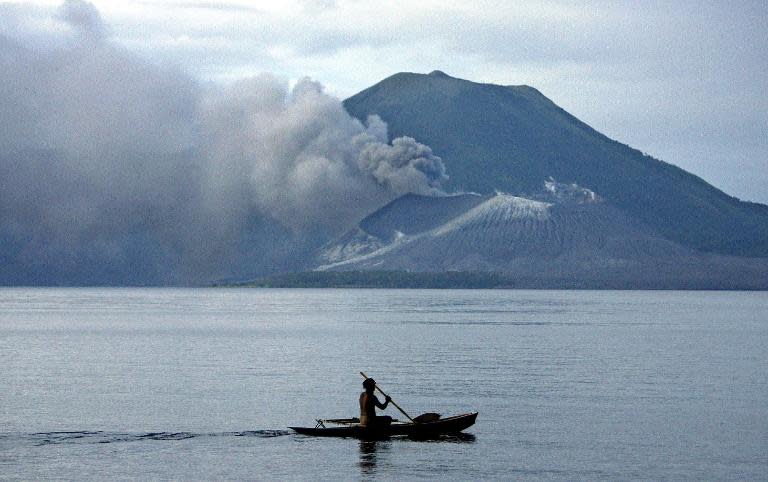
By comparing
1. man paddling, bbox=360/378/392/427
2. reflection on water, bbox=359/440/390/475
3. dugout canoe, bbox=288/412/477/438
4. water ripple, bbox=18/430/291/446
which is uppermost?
man paddling, bbox=360/378/392/427

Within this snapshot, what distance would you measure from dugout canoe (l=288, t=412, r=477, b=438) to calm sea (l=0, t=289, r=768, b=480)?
0.48 m

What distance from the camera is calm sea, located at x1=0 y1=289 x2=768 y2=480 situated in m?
38.4

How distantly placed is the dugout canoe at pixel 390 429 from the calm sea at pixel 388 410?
478 millimetres

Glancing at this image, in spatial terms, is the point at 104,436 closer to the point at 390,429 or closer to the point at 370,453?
the point at 370,453

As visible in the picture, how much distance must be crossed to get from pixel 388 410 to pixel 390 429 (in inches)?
389

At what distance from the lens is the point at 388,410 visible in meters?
53.2

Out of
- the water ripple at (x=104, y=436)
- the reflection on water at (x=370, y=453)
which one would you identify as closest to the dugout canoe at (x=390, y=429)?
the reflection on water at (x=370, y=453)

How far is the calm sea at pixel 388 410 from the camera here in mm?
38406

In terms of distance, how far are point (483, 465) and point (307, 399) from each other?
1718cm

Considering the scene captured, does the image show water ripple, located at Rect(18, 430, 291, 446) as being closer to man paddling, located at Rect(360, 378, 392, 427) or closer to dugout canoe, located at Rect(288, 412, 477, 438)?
dugout canoe, located at Rect(288, 412, 477, 438)

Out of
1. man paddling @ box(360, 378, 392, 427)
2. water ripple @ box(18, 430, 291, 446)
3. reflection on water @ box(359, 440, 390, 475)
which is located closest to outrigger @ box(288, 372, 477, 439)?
man paddling @ box(360, 378, 392, 427)

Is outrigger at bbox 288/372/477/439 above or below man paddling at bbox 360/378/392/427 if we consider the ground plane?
below

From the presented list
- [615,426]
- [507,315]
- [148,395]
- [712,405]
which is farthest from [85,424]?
[507,315]

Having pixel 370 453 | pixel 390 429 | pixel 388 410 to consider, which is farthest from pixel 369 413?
pixel 388 410
